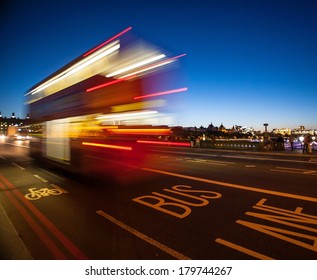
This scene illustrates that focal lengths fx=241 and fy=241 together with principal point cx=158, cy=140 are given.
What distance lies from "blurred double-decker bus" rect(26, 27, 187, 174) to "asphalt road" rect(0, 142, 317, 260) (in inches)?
103

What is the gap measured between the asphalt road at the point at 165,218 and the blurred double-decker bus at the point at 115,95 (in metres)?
2.61

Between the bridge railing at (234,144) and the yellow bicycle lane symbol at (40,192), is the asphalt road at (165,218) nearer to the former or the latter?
the yellow bicycle lane symbol at (40,192)

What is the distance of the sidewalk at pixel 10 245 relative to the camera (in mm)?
3529

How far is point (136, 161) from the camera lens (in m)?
14.2

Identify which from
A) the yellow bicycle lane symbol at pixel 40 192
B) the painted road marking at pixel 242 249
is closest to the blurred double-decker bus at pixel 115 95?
the yellow bicycle lane symbol at pixel 40 192

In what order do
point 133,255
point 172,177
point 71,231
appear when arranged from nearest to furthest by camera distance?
point 133,255, point 71,231, point 172,177

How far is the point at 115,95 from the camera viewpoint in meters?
9.35

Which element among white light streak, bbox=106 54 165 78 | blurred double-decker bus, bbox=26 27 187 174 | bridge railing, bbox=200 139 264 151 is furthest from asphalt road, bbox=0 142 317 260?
bridge railing, bbox=200 139 264 151

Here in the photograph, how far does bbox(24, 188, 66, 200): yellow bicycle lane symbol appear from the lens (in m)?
6.82

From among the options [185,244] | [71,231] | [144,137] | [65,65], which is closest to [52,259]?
[71,231]

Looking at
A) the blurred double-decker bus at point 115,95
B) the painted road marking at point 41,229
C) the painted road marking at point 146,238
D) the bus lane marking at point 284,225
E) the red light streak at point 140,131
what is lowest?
the painted road marking at point 146,238

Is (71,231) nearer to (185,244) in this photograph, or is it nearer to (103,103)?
(185,244)

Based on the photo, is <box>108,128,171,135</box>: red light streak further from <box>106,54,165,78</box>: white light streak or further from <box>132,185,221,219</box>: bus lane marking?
<box>132,185,221,219</box>: bus lane marking
